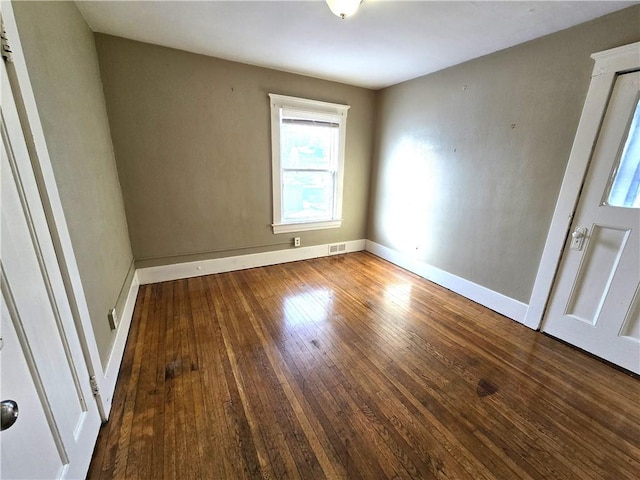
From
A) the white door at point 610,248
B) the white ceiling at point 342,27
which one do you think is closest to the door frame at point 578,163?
the white door at point 610,248

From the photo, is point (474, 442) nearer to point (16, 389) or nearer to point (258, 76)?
point (16, 389)

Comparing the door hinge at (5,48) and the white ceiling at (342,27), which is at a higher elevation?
the white ceiling at (342,27)

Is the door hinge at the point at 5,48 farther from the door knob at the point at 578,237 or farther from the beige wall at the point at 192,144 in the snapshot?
the door knob at the point at 578,237

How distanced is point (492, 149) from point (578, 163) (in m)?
0.69

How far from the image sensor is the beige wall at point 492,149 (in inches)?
80.7

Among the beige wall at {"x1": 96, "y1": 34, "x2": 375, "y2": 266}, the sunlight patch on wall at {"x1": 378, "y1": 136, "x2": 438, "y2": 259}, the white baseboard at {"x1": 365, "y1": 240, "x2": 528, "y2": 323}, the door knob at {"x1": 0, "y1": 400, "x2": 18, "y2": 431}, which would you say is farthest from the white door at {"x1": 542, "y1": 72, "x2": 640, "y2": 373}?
the door knob at {"x1": 0, "y1": 400, "x2": 18, "y2": 431}

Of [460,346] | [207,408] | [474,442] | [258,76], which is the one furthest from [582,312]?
[258,76]

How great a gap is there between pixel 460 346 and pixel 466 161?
1.87 meters

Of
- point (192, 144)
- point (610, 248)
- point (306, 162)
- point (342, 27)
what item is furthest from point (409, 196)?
point (192, 144)

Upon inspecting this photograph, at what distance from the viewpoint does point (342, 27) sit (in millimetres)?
2098

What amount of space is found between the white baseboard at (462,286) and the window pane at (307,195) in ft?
3.63

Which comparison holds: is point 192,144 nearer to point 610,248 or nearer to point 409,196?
point 409,196

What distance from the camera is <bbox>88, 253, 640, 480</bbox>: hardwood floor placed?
128 cm

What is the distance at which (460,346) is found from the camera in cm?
214
